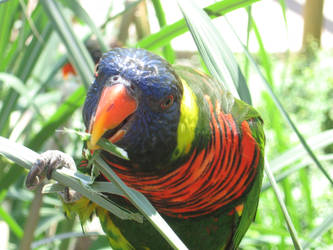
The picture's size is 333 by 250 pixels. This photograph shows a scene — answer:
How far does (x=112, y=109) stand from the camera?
0.52m

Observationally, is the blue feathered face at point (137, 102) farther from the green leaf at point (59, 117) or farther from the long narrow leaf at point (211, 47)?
the green leaf at point (59, 117)

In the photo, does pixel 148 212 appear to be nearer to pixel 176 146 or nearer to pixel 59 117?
pixel 176 146

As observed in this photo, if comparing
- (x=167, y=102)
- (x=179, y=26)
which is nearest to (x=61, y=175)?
(x=167, y=102)

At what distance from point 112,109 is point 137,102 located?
0.17 ft

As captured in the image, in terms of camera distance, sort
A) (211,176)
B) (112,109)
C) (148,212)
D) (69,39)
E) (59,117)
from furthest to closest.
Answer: (59,117), (211,176), (69,39), (112,109), (148,212)

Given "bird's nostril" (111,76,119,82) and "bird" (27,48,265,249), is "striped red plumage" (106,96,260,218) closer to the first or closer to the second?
"bird" (27,48,265,249)

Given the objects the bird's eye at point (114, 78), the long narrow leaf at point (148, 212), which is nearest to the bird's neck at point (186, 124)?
the bird's eye at point (114, 78)

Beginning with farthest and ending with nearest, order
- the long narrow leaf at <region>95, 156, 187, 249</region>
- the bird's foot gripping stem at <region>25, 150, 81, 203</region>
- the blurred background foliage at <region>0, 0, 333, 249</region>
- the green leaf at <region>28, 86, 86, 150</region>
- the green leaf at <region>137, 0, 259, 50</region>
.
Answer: the green leaf at <region>28, 86, 86, 150</region> < the blurred background foliage at <region>0, 0, 333, 249</region> < the green leaf at <region>137, 0, 259, 50</region> < the bird's foot gripping stem at <region>25, 150, 81, 203</region> < the long narrow leaf at <region>95, 156, 187, 249</region>

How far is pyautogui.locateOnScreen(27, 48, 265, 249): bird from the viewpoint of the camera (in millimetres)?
570

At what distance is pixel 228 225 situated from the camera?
0.94 m

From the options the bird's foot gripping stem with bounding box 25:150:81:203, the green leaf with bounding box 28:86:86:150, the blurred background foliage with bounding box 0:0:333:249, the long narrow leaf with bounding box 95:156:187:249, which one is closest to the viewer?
the long narrow leaf with bounding box 95:156:187:249

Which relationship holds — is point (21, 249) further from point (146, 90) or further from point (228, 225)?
point (146, 90)

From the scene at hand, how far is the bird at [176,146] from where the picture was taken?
1.87ft

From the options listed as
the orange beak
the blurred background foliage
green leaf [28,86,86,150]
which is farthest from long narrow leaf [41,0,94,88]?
green leaf [28,86,86,150]
